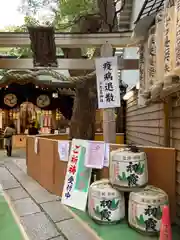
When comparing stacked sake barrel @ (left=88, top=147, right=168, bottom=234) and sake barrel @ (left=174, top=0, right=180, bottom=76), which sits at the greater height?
sake barrel @ (left=174, top=0, right=180, bottom=76)

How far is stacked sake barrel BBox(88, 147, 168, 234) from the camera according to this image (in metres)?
3.64

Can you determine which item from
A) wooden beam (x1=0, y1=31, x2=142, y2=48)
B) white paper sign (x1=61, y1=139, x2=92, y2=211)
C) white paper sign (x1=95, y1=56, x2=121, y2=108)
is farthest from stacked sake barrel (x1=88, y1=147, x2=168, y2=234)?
wooden beam (x1=0, y1=31, x2=142, y2=48)

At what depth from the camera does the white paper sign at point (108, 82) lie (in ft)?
14.5

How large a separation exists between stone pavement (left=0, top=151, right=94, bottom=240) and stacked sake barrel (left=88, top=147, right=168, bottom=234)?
0.48 meters

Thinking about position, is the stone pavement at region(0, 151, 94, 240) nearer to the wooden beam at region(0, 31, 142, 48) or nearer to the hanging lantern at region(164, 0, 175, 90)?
the hanging lantern at region(164, 0, 175, 90)

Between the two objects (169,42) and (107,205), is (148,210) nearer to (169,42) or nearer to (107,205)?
(107,205)

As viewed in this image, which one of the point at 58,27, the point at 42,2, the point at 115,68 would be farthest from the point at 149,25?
the point at 42,2

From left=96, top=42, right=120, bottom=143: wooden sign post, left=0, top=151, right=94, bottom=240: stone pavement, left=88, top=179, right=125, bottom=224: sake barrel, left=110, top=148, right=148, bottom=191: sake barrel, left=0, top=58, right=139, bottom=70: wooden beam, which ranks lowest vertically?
left=0, top=151, right=94, bottom=240: stone pavement

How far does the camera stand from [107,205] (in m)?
3.93

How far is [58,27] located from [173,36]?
4.99 metres

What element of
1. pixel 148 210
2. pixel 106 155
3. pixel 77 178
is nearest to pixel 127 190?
pixel 148 210

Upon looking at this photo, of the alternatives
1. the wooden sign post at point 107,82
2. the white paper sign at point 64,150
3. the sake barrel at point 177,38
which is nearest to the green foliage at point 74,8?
the wooden sign post at point 107,82

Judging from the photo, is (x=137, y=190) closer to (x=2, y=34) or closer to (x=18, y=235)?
(x=18, y=235)

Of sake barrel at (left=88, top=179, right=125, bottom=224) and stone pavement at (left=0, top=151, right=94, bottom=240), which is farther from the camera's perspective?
sake barrel at (left=88, top=179, right=125, bottom=224)
